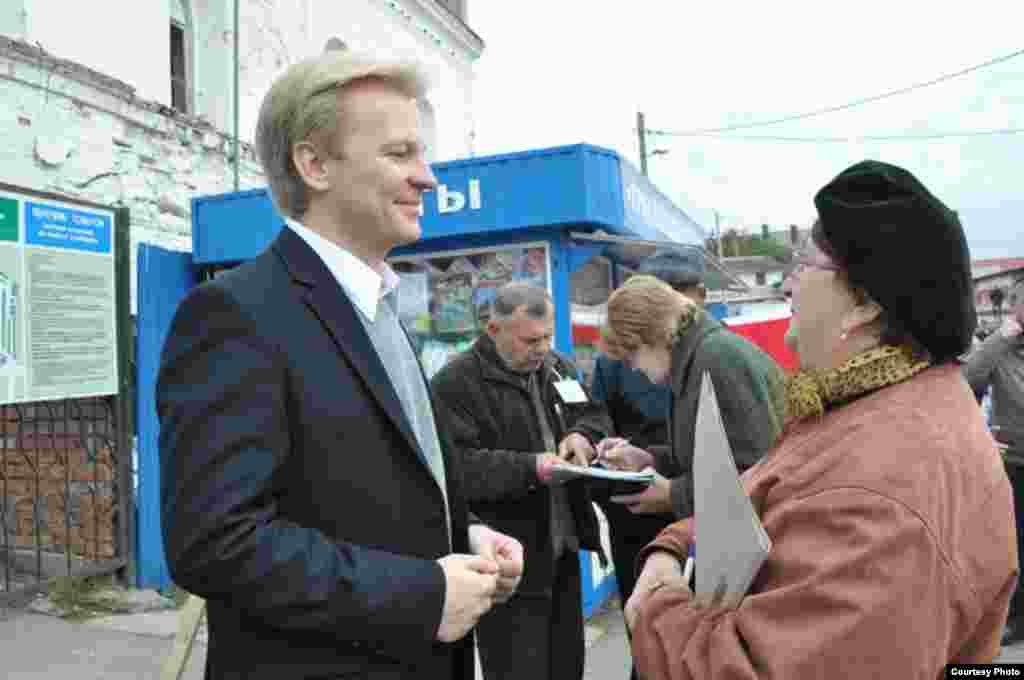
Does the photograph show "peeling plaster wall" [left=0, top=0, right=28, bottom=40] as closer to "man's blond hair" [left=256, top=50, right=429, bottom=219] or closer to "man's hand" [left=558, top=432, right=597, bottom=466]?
"man's hand" [left=558, top=432, right=597, bottom=466]

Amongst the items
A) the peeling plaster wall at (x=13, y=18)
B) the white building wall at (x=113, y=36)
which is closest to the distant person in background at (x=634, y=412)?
the peeling plaster wall at (x=13, y=18)

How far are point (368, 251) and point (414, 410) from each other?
31cm

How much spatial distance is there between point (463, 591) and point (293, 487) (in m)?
0.32

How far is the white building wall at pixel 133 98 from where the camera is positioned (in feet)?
19.4

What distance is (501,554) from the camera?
5.16 ft

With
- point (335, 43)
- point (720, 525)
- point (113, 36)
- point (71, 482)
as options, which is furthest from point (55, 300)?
point (335, 43)

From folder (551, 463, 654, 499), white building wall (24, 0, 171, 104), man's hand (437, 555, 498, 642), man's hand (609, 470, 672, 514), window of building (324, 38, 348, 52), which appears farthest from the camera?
window of building (324, 38, 348, 52)

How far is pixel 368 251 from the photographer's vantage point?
58.8 inches

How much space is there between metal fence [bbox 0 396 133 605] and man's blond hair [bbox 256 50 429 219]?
445 cm

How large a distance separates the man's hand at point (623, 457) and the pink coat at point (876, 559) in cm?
184

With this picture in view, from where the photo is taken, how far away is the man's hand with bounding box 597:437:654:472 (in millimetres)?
3150

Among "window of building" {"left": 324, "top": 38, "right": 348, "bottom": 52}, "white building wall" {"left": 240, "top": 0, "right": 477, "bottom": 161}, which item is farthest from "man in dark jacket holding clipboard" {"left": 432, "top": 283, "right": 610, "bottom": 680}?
"window of building" {"left": 324, "top": 38, "right": 348, "bottom": 52}

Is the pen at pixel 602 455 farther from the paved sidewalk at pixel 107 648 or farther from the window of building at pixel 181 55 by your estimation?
the window of building at pixel 181 55

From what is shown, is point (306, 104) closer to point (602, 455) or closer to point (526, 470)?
point (526, 470)
